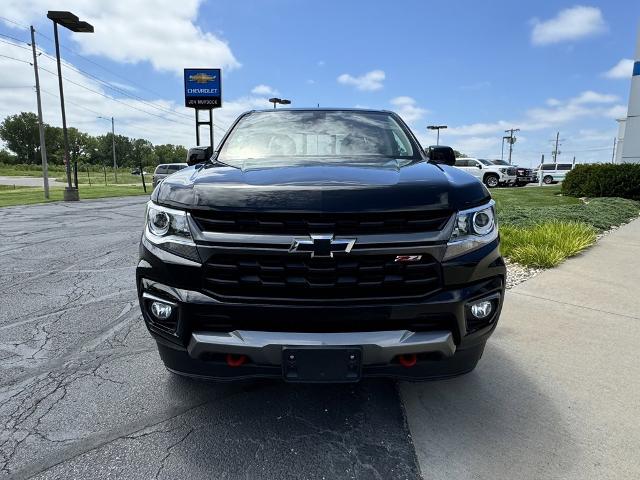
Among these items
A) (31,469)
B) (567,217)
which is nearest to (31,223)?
(31,469)

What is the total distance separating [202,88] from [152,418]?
Answer: 79.0 ft

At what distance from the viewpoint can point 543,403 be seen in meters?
2.62

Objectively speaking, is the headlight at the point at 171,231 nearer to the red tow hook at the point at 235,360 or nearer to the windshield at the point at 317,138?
the red tow hook at the point at 235,360

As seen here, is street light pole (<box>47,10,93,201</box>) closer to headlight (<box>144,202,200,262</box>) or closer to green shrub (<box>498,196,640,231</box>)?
green shrub (<box>498,196,640,231</box>)

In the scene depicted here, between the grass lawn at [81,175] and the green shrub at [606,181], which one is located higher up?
the green shrub at [606,181]

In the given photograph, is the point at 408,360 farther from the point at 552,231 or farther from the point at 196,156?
the point at 552,231

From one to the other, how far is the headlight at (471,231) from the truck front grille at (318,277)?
134 mm

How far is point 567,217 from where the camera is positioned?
8.73 metres

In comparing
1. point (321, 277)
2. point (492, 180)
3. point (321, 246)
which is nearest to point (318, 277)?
point (321, 277)

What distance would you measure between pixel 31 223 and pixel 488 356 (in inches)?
450

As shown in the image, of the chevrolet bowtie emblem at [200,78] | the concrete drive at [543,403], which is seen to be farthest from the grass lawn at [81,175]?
the concrete drive at [543,403]

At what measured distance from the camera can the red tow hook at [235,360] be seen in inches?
82.0

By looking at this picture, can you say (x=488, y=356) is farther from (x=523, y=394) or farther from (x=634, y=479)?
(x=634, y=479)

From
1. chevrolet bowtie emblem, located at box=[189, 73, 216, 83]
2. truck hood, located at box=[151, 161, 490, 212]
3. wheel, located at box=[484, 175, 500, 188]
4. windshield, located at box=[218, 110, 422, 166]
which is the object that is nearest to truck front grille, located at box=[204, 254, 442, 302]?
truck hood, located at box=[151, 161, 490, 212]
